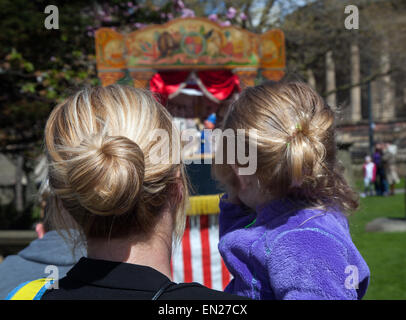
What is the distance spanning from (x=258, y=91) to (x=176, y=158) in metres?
0.40

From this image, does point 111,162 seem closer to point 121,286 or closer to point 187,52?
point 121,286

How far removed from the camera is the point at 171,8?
8.01 metres

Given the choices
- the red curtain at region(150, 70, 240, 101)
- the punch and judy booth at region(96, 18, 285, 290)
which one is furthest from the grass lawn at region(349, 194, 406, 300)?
the red curtain at region(150, 70, 240, 101)

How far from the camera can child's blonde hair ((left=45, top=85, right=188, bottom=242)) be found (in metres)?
0.93

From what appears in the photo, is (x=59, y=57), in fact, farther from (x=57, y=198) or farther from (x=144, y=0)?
(x=57, y=198)

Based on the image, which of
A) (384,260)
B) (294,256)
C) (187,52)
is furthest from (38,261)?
(187,52)

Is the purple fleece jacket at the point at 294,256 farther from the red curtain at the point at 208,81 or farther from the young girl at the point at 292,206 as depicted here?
the red curtain at the point at 208,81

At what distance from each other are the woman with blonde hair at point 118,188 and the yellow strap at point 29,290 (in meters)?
0.02

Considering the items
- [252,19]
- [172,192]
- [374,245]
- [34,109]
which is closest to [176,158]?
[172,192]

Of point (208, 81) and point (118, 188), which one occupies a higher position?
point (208, 81)

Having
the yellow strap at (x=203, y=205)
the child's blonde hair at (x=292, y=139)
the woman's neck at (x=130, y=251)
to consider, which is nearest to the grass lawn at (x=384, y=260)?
the yellow strap at (x=203, y=205)

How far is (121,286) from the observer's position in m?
0.92

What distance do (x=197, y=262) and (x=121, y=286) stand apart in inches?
108

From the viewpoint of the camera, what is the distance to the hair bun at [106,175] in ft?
3.02
